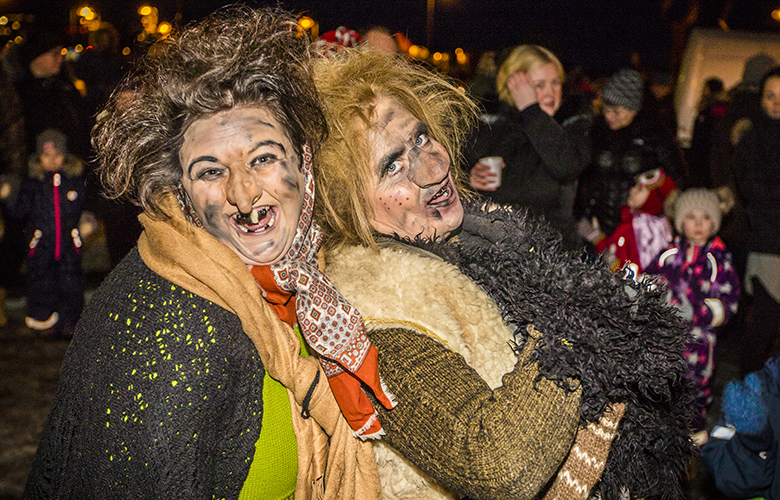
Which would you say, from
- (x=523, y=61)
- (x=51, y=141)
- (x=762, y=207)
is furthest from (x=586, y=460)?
(x=51, y=141)

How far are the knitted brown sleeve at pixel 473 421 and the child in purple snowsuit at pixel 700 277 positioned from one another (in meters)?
2.42

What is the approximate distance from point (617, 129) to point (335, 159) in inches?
129

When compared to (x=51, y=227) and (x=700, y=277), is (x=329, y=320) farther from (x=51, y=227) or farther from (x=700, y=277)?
(x=51, y=227)

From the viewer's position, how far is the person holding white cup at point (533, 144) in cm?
345

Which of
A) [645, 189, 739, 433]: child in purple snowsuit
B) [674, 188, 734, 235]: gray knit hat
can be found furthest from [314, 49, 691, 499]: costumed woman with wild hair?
[674, 188, 734, 235]: gray knit hat


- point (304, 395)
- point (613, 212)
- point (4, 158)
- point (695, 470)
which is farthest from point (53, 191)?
point (695, 470)

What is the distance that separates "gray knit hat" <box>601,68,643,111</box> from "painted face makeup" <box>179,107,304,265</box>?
11.5ft

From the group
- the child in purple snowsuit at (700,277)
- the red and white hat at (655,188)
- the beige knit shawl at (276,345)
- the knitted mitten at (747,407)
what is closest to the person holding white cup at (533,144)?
the child in purple snowsuit at (700,277)

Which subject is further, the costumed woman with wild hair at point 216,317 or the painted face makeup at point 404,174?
the painted face makeup at point 404,174

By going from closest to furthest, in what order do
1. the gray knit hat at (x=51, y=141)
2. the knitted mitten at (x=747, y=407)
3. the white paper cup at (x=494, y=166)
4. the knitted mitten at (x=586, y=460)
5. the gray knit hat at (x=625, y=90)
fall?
the knitted mitten at (x=586, y=460), the knitted mitten at (x=747, y=407), the white paper cup at (x=494, y=166), the gray knit hat at (x=625, y=90), the gray knit hat at (x=51, y=141)

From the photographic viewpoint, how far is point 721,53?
9.40 m

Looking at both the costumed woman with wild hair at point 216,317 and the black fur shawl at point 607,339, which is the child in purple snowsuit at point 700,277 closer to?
the black fur shawl at point 607,339

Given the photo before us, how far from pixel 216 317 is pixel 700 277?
3199 millimetres

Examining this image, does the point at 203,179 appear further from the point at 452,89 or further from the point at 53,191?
the point at 53,191
